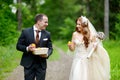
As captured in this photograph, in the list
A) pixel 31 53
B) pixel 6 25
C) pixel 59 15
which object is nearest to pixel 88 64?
pixel 31 53

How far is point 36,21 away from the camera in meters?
10.6

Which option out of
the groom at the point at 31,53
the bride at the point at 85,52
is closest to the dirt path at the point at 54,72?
the bride at the point at 85,52

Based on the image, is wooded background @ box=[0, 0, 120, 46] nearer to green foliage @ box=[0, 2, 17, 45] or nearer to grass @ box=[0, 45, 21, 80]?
green foliage @ box=[0, 2, 17, 45]

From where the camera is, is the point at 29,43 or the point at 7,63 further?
the point at 7,63

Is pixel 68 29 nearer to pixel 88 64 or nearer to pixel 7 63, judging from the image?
pixel 7 63

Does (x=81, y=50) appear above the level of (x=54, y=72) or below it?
above

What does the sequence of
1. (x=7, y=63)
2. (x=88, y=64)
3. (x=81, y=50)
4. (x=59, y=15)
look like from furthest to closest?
1. (x=59, y=15)
2. (x=7, y=63)
3. (x=88, y=64)
4. (x=81, y=50)

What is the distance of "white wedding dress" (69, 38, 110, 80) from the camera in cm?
1260

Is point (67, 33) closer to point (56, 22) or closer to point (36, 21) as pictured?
point (56, 22)

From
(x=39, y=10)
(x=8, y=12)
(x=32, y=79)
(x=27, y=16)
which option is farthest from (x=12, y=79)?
(x=39, y=10)

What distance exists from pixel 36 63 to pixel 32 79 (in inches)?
13.6

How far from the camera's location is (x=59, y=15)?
257 ft

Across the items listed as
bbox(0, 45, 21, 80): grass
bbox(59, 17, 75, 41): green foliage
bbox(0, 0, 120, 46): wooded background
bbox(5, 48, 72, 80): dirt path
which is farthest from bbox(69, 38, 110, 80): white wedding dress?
bbox(59, 17, 75, 41): green foliage

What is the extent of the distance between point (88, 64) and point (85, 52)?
13.5 inches
